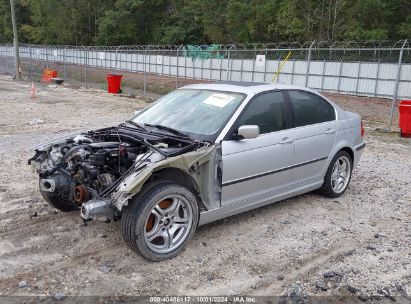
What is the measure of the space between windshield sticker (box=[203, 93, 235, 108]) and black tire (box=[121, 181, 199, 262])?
4.07ft

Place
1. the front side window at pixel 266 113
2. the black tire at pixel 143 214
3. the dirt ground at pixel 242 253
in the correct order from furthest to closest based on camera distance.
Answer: the front side window at pixel 266 113, the black tire at pixel 143 214, the dirt ground at pixel 242 253

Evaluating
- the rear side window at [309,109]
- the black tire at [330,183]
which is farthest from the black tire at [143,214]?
the black tire at [330,183]

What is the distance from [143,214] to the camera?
152 inches

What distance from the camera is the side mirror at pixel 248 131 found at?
4.46 meters

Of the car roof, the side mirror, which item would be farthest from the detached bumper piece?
the car roof

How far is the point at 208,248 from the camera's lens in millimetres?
4422

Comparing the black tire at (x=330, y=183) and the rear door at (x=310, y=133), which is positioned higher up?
the rear door at (x=310, y=133)

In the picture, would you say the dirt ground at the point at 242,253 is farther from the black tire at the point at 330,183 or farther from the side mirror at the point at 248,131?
the side mirror at the point at 248,131

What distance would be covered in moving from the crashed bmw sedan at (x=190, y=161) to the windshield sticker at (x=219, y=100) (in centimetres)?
1

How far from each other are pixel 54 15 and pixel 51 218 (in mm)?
66695

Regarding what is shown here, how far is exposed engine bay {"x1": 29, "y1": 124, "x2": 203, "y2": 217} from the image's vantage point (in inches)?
163

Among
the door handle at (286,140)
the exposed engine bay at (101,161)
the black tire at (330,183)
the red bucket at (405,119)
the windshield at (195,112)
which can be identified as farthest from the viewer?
the red bucket at (405,119)

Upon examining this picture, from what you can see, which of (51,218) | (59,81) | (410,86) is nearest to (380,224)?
(51,218)

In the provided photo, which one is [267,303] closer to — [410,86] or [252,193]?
[252,193]
